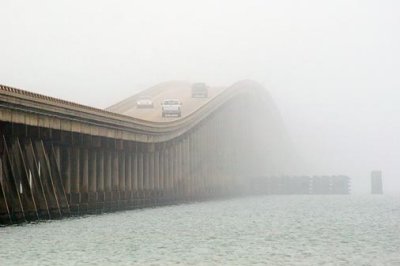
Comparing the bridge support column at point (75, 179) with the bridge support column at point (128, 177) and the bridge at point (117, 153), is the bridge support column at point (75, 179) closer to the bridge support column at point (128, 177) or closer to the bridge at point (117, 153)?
the bridge at point (117, 153)

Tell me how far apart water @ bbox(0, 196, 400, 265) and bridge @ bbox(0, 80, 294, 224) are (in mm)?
3692

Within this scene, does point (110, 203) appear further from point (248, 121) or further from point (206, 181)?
point (248, 121)

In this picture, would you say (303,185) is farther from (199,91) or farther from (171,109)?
(171,109)

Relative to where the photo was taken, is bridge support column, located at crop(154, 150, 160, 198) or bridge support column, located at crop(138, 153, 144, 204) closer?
bridge support column, located at crop(138, 153, 144, 204)

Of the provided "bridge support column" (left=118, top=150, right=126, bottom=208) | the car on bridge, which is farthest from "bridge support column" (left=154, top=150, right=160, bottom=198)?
"bridge support column" (left=118, top=150, right=126, bottom=208)

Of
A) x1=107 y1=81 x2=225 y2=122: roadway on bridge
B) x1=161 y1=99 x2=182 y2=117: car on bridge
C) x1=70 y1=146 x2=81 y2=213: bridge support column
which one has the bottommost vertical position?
x1=70 y1=146 x2=81 y2=213: bridge support column

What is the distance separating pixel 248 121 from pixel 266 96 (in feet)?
52.2

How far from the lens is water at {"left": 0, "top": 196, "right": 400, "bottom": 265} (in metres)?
36.9

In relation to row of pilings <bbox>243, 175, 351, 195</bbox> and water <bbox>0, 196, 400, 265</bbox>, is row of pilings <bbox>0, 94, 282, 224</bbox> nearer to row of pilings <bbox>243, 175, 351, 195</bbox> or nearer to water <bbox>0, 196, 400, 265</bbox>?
water <bbox>0, 196, 400, 265</bbox>

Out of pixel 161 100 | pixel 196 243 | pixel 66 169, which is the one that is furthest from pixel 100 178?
pixel 161 100

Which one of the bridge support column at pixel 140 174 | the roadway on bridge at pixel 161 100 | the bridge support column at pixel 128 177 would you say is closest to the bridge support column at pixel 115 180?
the bridge support column at pixel 128 177

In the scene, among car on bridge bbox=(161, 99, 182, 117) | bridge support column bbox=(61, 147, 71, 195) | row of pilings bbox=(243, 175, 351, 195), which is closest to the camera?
bridge support column bbox=(61, 147, 71, 195)

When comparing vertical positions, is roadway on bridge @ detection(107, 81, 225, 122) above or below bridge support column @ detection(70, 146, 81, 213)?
above

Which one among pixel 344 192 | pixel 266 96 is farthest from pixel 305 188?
pixel 266 96
